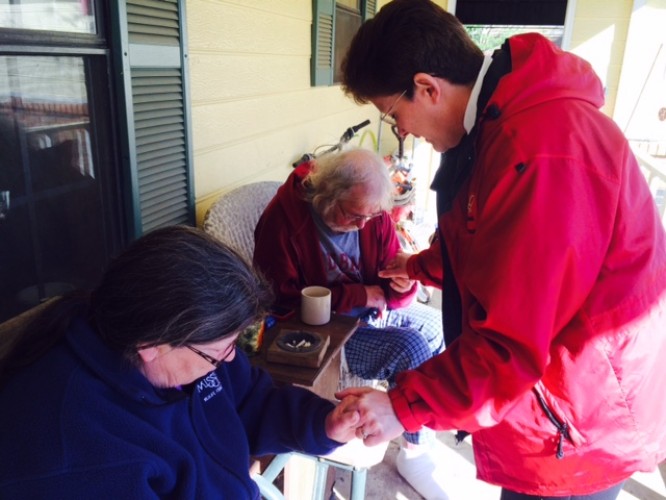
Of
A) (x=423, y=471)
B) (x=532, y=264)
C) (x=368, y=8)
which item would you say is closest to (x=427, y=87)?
(x=532, y=264)

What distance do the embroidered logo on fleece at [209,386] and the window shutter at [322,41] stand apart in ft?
7.87

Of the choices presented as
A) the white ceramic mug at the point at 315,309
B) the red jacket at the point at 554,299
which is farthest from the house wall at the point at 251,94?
the red jacket at the point at 554,299

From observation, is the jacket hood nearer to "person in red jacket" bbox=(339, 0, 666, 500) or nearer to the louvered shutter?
"person in red jacket" bbox=(339, 0, 666, 500)

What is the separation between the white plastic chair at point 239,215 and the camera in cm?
199

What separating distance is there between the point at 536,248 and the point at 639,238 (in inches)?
8.9

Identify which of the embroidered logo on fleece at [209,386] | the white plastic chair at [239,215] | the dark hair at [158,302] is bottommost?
the embroidered logo on fleece at [209,386]

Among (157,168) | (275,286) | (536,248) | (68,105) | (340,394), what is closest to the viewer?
(536,248)

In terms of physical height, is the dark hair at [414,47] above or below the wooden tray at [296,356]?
above

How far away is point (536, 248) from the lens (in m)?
0.95

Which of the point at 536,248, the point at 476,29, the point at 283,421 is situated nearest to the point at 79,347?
the point at 283,421

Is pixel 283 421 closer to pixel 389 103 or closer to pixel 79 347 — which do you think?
pixel 79 347

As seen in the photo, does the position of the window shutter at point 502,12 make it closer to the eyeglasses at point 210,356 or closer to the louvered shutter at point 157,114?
the louvered shutter at point 157,114

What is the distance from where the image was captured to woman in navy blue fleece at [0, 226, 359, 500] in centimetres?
82

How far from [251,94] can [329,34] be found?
1135mm
